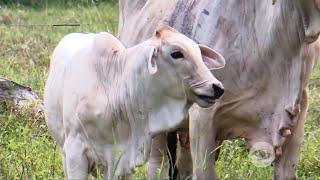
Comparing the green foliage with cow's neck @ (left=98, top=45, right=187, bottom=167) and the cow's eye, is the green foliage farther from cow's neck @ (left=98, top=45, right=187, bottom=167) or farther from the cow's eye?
the cow's eye

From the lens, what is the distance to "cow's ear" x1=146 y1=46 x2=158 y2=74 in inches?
143

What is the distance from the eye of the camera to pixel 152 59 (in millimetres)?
3686

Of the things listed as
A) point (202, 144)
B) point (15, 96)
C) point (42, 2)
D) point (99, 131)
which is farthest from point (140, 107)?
point (42, 2)

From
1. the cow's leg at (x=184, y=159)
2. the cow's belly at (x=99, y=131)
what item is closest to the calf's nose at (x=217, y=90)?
the cow's belly at (x=99, y=131)

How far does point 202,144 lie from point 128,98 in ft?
2.58

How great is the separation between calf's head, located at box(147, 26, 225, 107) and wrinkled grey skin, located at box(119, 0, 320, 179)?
67 cm

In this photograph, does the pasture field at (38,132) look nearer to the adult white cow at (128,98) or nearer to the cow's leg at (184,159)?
the cow's leg at (184,159)

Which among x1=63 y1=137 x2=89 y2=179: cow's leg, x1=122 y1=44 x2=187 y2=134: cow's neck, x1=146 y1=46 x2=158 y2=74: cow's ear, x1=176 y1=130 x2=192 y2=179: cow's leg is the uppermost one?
x1=146 y1=46 x2=158 y2=74: cow's ear

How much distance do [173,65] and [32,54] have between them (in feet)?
19.5

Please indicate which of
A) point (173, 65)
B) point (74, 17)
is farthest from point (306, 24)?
point (74, 17)

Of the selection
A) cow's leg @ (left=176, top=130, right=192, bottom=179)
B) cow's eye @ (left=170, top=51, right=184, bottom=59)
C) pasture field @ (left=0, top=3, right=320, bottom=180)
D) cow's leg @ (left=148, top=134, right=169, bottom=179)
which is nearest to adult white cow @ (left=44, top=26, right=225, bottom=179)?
cow's eye @ (left=170, top=51, right=184, bottom=59)

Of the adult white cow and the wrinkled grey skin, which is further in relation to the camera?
the wrinkled grey skin

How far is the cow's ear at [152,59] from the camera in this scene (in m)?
3.63

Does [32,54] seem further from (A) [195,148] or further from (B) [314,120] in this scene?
(A) [195,148]
